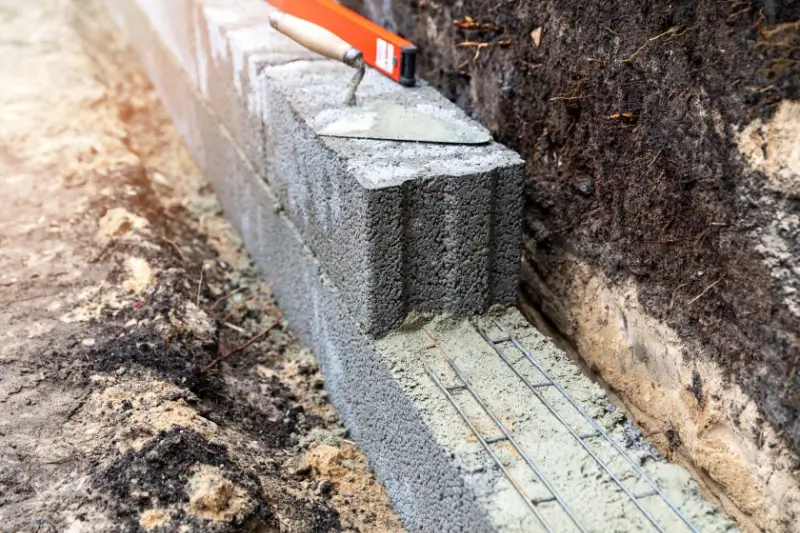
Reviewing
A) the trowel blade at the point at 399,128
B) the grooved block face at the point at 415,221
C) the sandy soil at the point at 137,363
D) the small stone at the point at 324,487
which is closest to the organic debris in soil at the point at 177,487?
the sandy soil at the point at 137,363

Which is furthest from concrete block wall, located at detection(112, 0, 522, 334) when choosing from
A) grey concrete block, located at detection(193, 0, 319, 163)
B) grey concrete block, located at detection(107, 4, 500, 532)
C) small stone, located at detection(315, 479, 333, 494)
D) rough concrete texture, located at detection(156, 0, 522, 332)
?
small stone, located at detection(315, 479, 333, 494)

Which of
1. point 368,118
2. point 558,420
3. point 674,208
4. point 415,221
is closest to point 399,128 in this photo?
point 368,118

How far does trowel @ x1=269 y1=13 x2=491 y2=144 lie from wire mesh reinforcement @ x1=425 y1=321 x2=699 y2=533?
25.7 inches

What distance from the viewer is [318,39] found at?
291 cm

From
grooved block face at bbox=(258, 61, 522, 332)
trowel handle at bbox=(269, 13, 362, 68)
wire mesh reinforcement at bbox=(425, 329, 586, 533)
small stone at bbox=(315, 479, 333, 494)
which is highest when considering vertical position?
trowel handle at bbox=(269, 13, 362, 68)

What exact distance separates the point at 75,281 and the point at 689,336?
93.7 inches

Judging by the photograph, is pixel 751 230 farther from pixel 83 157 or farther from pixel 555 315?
pixel 83 157

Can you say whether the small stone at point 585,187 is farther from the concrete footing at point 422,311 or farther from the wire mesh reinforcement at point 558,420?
the wire mesh reinforcement at point 558,420

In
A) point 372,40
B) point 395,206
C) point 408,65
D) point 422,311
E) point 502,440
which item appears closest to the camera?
point 502,440

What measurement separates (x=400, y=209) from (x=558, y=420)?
0.77 m

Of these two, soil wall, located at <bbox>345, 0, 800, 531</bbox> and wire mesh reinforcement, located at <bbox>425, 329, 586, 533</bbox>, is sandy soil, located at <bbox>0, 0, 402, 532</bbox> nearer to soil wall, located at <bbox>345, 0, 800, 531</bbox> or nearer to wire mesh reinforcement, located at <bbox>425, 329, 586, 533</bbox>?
wire mesh reinforcement, located at <bbox>425, 329, 586, 533</bbox>

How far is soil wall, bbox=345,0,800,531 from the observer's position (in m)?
1.93

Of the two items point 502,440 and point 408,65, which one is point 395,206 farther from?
point 408,65

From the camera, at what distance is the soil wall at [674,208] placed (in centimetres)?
193
